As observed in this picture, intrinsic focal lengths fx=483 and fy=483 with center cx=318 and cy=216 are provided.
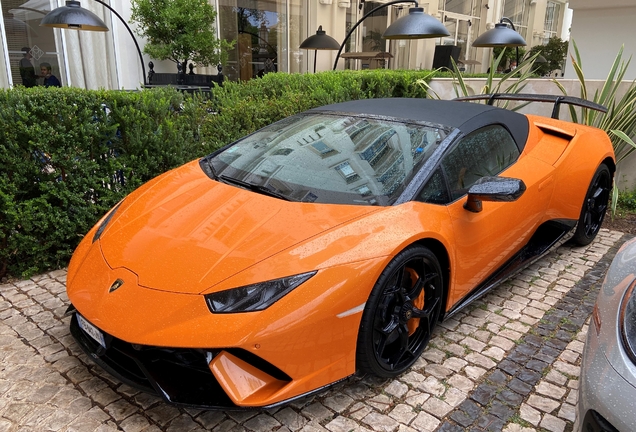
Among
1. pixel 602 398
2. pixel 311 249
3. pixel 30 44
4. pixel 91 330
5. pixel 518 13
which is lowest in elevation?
pixel 91 330

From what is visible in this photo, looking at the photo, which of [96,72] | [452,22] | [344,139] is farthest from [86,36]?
[452,22]

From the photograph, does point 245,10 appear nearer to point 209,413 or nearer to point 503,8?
point 209,413

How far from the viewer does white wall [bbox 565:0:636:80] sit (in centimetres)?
730

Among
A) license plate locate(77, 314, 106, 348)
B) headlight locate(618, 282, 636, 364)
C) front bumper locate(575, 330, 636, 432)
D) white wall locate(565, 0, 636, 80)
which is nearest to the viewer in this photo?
front bumper locate(575, 330, 636, 432)

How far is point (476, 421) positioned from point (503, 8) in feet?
72.7

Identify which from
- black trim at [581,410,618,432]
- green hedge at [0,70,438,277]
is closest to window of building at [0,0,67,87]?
green hedge at [0,70,438,277]

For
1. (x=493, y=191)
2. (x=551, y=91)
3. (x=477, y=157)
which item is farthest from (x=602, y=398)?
(x=551, y=91)

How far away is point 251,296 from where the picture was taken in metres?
1.87

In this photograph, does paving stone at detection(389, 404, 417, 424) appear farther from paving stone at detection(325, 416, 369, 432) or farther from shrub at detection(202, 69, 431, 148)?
shrub at detection(202, 69, 431, 148)

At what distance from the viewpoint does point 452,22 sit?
59.8 ft

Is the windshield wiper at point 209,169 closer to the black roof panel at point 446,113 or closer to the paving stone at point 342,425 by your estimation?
the black roof panel at point 446,113

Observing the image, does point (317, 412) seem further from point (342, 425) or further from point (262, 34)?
point (262, 34)

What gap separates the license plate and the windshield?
100 cm

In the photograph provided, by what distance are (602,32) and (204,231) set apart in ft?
25.8
